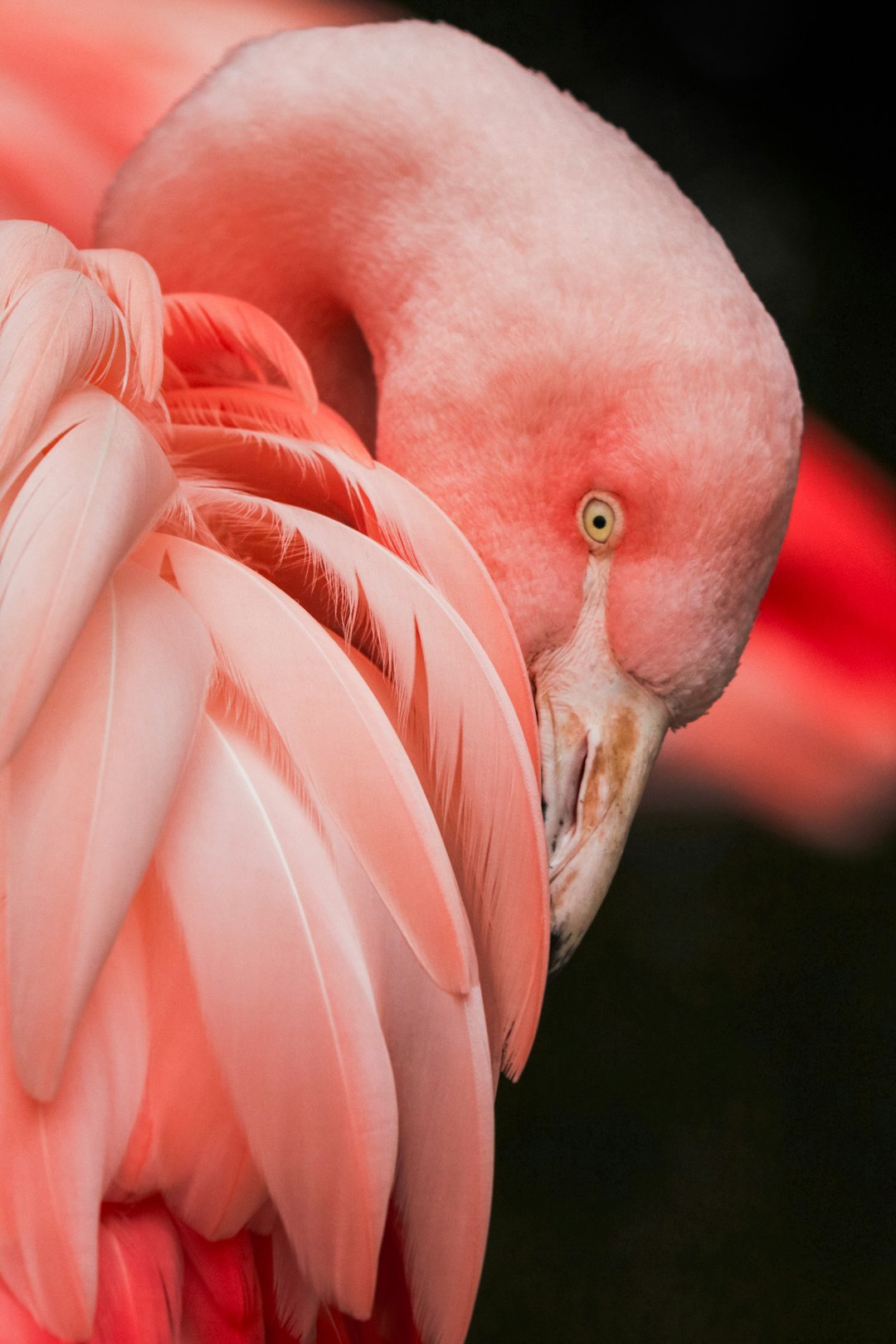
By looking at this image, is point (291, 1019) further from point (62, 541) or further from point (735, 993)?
point (735, 993)

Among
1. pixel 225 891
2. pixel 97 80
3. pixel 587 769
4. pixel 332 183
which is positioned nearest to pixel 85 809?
pixel 225 891

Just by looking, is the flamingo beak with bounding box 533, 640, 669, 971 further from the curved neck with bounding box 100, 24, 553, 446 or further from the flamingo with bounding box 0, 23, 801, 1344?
the curved neck with bounding box 100, 24, 553, 446

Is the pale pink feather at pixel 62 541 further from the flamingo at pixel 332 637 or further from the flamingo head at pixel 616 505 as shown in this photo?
the flamingo head at pixel 616 505

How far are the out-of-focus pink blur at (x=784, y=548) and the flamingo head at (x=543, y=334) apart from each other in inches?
5.3

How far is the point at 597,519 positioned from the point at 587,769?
0.46ft

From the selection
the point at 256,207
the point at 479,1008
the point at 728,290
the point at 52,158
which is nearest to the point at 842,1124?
the point at 479,1008

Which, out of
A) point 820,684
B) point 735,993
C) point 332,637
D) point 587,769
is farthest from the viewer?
point 820,684

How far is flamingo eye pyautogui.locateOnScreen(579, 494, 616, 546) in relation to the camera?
658mm

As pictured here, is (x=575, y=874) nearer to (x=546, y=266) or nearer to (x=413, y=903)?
(x=413, y=903)

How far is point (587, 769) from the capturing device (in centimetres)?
63

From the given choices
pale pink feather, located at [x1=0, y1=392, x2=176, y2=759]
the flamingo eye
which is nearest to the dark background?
the flamingo eye

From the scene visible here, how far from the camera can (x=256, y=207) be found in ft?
2.36

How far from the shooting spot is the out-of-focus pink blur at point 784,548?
828 mm

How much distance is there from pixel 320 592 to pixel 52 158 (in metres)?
0.48
